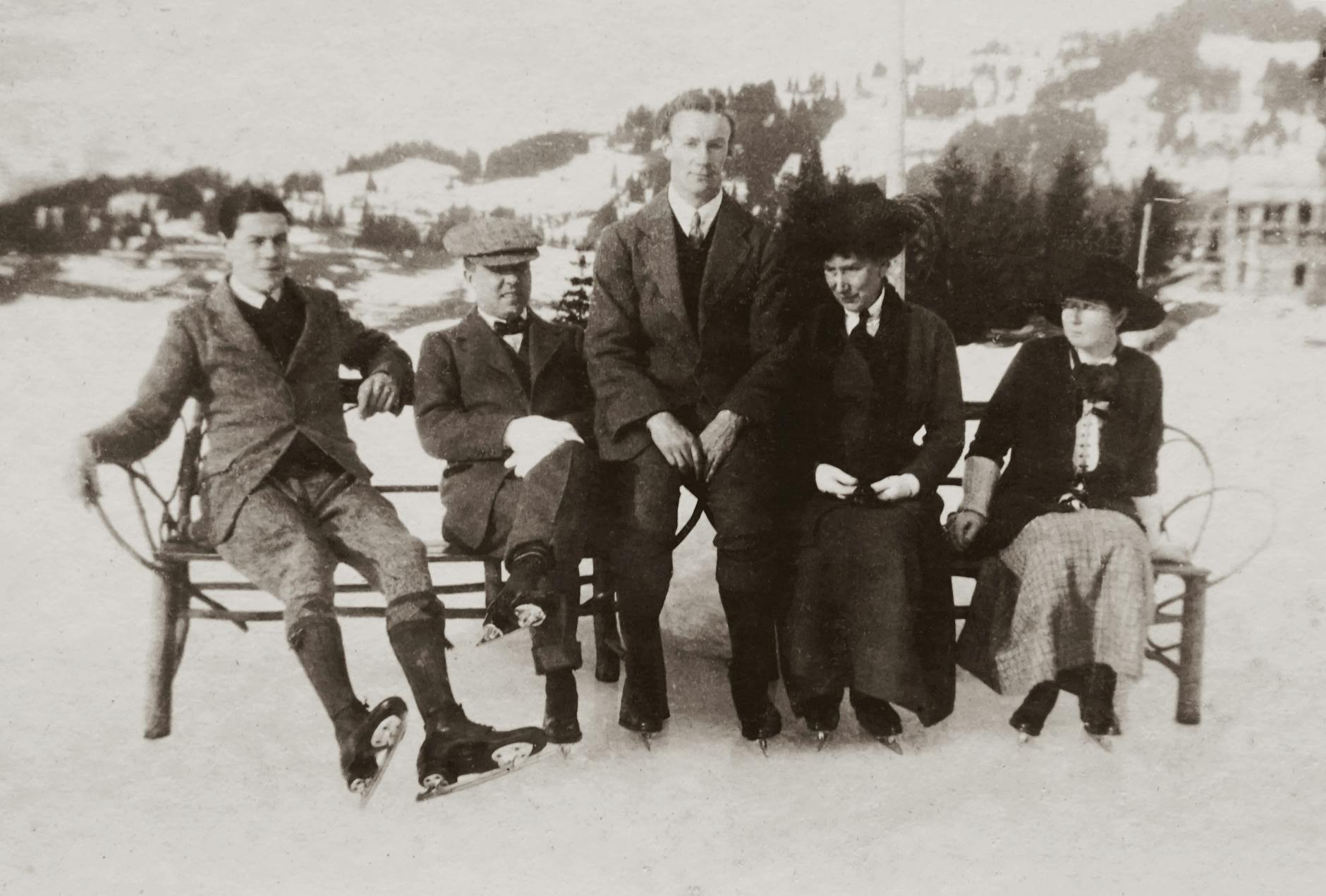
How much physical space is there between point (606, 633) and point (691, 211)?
50.7 inches

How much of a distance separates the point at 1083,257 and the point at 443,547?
80.1 inches

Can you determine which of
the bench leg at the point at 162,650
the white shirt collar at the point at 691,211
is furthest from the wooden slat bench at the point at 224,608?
the white shirt collar at the point at 691,211

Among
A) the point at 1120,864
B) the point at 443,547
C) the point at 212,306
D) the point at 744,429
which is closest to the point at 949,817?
the point at 1120,864

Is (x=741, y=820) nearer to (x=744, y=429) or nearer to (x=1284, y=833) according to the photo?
(x=744, y=429)

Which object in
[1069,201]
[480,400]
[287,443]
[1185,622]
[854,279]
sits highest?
[1069,201]

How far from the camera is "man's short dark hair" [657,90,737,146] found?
2.58 m

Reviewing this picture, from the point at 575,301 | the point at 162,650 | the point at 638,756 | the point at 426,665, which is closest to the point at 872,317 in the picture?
the point at 575,301

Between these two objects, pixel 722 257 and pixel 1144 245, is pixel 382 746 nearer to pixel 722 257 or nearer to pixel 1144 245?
pixel 722 257

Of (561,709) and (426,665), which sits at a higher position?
(426,665)

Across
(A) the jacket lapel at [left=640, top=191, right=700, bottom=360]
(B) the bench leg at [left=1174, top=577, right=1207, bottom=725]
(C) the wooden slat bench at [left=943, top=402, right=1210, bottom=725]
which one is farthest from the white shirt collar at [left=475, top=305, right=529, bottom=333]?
(B) the bench leg at [left=1174, top=577, right=1207, bottom=725]

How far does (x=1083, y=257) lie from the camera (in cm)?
290

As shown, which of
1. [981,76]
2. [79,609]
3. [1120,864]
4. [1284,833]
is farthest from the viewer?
[981,76]

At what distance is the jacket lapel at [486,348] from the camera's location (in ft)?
8.99

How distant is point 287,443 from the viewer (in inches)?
103
